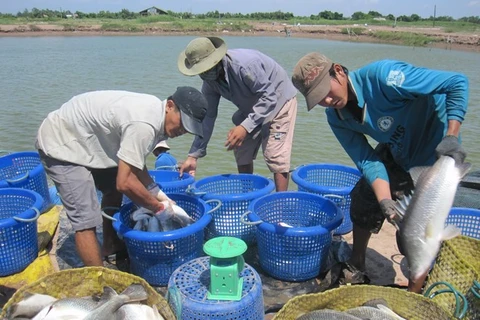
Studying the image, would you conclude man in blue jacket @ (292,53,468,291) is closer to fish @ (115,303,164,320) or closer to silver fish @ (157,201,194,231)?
silver fish @ (157,201,194,231)

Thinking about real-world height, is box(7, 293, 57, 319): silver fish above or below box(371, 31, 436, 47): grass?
below

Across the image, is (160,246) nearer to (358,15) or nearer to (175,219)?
(175,219)

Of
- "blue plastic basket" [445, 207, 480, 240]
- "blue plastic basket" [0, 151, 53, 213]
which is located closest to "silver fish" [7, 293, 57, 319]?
"blue plastic basket" [0, 151, 53, 213]

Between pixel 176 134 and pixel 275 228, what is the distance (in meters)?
1.00

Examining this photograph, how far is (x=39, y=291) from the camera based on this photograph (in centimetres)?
275

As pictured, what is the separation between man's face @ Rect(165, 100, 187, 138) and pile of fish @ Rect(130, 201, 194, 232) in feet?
2.11

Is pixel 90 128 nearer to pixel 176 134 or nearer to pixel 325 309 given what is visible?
pixel 176 134

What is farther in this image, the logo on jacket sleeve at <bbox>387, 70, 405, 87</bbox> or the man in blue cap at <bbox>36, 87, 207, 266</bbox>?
the man in blue cap at <bbox>36, 87, 207, 266</bbox>

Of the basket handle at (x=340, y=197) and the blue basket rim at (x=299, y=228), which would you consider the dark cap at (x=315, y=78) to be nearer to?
the blue basket rim at (x=299, y=228)

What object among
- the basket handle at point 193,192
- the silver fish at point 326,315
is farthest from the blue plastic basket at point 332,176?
the silver fish at point 326,315

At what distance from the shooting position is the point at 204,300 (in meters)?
2.60

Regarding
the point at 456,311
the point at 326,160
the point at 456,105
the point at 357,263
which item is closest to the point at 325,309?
the point at 456,311

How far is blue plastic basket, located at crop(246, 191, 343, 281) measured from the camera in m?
3.34

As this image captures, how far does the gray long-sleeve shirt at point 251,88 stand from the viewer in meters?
4.34
